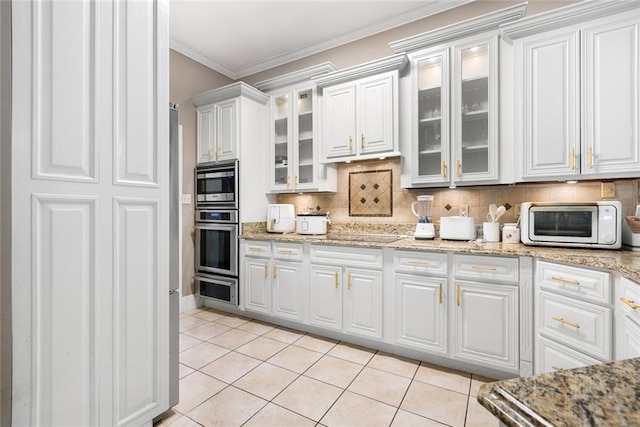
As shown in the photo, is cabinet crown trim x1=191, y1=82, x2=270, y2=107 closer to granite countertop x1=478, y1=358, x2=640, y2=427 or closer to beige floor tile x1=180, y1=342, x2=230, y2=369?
beige floor tile x1=180, y1=342, x2=230, y2=369

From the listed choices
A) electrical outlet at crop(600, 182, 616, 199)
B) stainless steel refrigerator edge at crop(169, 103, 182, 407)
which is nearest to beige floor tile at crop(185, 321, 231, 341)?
stainless steel refrigerator edge at crop(169, 103, 182, 407)

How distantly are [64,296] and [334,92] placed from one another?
262 cm

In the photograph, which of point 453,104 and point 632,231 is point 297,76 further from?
point 632,231

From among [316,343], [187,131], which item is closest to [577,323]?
[316,343]

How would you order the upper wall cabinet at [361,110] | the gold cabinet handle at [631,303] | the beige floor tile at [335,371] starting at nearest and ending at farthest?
the gold cabinet handle at [631,303], the beige floor tile at [335,371], the upper wall cabinet at [361,110]

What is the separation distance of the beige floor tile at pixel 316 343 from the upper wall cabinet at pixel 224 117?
77.3 inches

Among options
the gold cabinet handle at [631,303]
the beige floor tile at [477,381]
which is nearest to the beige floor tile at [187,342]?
the beige floor tile at [477,381]

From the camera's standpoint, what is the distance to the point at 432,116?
2.60 meters

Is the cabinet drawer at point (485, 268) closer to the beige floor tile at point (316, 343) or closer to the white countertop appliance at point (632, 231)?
the white countertop appliance at point (632, 231)

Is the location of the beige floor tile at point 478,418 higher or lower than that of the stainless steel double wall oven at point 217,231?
lower

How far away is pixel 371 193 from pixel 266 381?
194 cm

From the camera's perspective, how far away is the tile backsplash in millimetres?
2225

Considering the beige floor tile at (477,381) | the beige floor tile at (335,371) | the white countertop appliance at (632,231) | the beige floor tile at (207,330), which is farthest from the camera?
the beige floor tile at (207,330)

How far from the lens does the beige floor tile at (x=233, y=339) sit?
8.68ft
